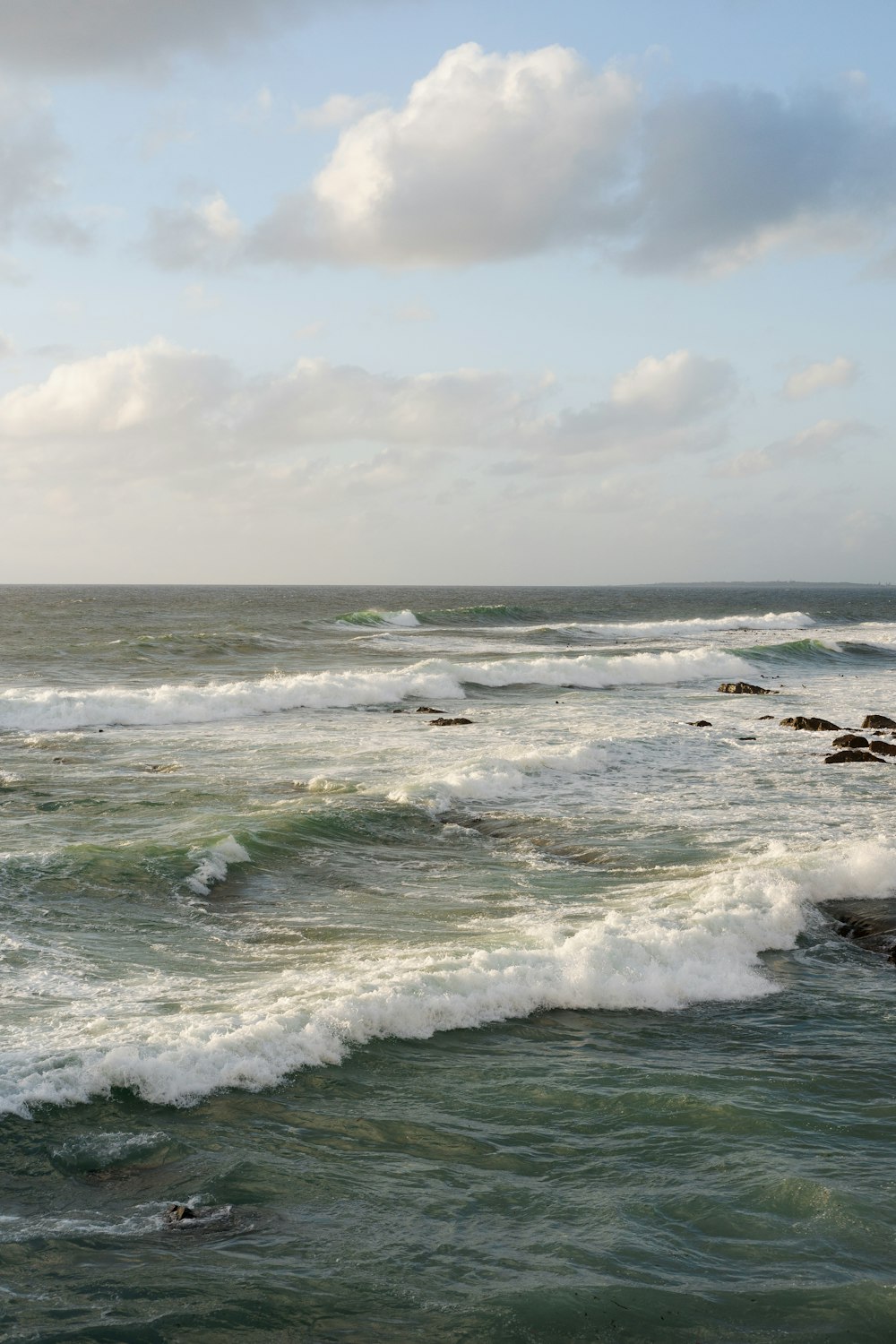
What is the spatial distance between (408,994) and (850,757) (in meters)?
15.8

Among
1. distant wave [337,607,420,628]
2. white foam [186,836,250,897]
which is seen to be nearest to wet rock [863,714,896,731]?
white foam [186,836,250,897]

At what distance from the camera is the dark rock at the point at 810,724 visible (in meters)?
26.3

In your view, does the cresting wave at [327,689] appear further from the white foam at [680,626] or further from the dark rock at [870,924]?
the white foam at [680,626]

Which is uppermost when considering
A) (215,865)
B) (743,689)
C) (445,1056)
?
(743,689)

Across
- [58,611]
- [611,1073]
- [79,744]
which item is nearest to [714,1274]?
[611,1073]

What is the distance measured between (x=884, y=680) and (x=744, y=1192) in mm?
37325

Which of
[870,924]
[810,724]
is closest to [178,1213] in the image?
[870,924]

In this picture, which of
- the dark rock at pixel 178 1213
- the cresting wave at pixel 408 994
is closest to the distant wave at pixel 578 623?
the cresting wave at pixel 408 994

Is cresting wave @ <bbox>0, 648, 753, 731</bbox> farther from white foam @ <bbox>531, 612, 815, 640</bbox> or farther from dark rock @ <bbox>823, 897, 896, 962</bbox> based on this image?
white foam @ <bbox>531, 612, 815, 640</bbox>

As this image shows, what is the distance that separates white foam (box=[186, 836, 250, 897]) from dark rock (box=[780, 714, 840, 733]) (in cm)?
1667

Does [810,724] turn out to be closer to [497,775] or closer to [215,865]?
[497,775]

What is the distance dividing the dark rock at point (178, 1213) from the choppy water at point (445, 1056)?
0.22 feet

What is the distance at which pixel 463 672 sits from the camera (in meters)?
39.1

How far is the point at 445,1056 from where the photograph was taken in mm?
8055
